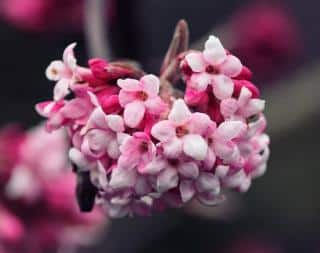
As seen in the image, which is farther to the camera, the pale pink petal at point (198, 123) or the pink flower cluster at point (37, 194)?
the pink flower cluster at point (37, 194)

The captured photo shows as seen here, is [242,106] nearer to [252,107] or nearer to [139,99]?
[252,107]

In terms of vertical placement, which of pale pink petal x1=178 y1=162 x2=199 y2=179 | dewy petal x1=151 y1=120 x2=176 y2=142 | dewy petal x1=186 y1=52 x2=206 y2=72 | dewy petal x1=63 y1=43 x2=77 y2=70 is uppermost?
dewy petal x1=63 y1=43 x2=77 y2=70

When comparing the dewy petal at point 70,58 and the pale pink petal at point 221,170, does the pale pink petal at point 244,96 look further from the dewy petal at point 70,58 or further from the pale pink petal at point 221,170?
the dewy petal at point 70,58

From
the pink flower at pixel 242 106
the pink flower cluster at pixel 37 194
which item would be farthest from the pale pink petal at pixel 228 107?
the pink flower cluster at pixel 37 194

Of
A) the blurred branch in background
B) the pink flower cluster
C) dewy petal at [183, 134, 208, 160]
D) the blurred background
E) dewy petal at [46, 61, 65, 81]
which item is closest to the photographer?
dewy petal at [183, 134, 208, 160]

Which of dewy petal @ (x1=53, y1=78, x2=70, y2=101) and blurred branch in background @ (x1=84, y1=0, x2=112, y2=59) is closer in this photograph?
dewy petal @ (x1=53, y1=78, x2=70, y2=101)

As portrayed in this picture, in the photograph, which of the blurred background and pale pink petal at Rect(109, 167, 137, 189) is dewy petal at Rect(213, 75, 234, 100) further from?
the blurred background

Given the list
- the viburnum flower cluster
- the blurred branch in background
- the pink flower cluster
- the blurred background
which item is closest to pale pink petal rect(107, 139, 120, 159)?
the viburnum flower cluster
